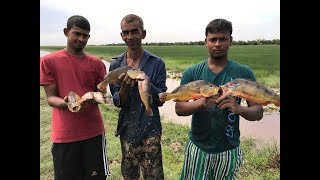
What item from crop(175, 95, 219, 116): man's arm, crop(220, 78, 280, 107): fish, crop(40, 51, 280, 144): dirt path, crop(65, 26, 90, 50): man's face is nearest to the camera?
crop(220, 78, 280, 107): fish

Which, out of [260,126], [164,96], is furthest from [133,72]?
[260,126]

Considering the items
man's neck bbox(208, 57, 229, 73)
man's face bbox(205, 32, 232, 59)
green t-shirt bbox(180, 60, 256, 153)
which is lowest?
green t-shirt bbox(180, 60, 256, 153)

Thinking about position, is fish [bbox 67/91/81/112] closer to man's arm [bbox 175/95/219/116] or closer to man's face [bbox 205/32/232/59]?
man's arm [bbox 175/95/219/116]

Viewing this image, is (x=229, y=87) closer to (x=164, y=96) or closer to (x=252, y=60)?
(x=164, y=96)

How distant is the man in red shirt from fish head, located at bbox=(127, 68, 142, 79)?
572 mm

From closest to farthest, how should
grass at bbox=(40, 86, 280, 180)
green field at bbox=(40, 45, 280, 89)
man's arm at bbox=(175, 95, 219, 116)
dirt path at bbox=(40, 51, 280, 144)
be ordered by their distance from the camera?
man's arm at bbox=(175, 95, 219, 116), grass at bbox=(40, 86, 280, 180), dirt path at bbox=(40, 51, 280, 144), green field at bbox=(40, 45, 280, 89)

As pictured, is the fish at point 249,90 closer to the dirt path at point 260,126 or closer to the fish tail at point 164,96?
the fish tail at point 164,96

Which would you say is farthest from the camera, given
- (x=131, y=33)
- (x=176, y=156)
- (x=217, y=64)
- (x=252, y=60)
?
(x=252, y=60)

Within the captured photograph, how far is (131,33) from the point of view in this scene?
401cm

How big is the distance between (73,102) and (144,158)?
102 centimetres

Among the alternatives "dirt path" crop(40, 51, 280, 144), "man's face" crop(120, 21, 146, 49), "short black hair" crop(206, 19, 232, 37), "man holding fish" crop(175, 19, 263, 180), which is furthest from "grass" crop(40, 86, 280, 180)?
"short black hair" crop(206, 19, 232, 37)

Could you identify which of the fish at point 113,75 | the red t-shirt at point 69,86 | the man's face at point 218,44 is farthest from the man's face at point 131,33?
the man's face at point 218,44

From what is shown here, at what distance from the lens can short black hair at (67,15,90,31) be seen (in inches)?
164
